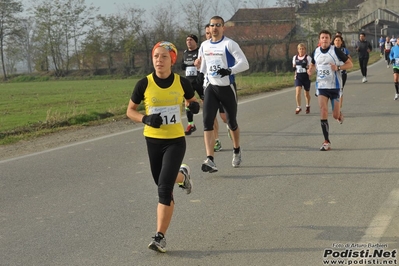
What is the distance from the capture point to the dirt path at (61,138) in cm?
1169

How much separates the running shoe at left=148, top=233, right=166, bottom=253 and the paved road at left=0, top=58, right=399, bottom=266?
0.06 metres

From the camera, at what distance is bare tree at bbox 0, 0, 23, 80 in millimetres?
91125

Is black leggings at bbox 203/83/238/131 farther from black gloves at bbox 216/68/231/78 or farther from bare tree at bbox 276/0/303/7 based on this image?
bare tree at bbox 276/0/303/7

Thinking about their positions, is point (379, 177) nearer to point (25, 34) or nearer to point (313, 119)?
point (313, 119)

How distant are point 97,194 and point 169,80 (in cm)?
243

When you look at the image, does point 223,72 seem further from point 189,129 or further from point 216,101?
point 189,129

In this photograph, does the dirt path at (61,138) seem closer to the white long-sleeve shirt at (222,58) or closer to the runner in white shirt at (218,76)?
the runner in white shirt at (218,76)

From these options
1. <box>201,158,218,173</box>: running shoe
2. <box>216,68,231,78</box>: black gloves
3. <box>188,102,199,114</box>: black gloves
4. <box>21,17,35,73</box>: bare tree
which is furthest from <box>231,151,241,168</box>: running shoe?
<box>21,17,35,73</box>: bare tree

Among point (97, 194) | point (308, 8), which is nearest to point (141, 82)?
point (97, 194)

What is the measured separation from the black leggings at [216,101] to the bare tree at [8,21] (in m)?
86.1

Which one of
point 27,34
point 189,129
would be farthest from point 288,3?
point 189,129

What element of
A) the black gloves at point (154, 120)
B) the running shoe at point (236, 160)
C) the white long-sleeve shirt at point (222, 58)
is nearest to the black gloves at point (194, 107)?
the black gloves at point (154, 120)

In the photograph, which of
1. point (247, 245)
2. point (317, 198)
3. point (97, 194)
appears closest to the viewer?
point (247, 245)

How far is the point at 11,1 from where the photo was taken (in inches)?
3617
